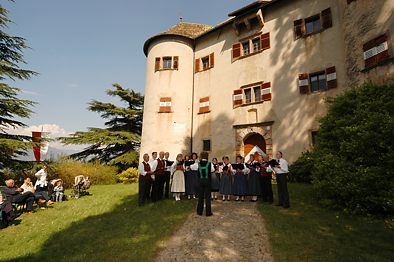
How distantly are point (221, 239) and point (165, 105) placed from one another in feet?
46.4

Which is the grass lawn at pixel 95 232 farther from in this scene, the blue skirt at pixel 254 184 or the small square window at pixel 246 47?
the small square window at pixel 246 47

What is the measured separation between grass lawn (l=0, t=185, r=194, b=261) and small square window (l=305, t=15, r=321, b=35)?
41.0 ft

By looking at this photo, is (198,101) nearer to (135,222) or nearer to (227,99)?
(227,99)

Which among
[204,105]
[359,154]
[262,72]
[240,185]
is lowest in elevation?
[240,185]

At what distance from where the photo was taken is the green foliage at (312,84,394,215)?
6.57m

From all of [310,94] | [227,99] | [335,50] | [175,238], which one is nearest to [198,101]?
[227,99]

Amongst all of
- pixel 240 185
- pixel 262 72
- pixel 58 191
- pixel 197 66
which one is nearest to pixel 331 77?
pixel 262 72

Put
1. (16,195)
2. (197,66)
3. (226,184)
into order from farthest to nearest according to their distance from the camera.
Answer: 1. (197,66)
2. (226,184)
3. (16,195)

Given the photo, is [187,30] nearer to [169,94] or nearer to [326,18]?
[169,94]

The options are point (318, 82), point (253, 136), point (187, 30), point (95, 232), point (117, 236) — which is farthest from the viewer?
point (187, 30)

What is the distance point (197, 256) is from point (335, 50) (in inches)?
515

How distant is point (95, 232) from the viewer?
6.23 meters

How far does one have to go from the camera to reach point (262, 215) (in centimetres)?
708

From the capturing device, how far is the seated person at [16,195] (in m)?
8.11
